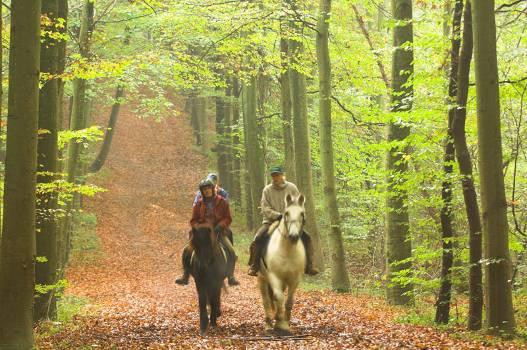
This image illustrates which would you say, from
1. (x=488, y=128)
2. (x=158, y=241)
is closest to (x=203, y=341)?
(x=488, y=128)

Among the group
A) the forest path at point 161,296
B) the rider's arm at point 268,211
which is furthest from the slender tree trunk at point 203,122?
the rider's arm at point 268,211

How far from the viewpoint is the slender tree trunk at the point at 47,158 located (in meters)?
10.8

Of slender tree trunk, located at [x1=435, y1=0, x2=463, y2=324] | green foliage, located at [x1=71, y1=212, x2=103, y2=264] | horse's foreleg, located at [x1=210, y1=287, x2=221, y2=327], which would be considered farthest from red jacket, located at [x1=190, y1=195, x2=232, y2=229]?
green foliage, located at [x1=71, y1=212, x2=103, y2=264]

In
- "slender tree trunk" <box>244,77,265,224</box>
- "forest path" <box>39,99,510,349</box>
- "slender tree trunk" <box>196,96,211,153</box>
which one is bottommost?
"forest path" <box>39,99,510,349</box>

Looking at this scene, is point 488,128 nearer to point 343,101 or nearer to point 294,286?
point 294,286

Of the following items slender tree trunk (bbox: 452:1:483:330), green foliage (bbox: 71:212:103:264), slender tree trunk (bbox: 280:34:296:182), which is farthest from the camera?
green foliage (bbox: 71:212:103:264)

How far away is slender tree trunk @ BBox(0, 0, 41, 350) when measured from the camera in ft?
23.9

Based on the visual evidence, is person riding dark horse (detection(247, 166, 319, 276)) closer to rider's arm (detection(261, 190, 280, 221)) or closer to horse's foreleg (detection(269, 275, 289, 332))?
rider's arm (detection(261, 190, 280, 221))

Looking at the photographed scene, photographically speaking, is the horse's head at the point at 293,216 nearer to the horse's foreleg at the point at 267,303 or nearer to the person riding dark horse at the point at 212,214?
the horse's foreleg at the point at 267,303

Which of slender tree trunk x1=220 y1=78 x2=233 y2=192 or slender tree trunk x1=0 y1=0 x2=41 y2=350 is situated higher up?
slender tree trunk x1=220 y1=78 x2=233 y2=192

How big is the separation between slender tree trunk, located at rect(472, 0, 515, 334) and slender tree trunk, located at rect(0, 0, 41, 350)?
21.0ft

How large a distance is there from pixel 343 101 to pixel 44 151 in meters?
17.8

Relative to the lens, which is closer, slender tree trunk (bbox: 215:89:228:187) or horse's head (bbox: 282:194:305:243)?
horse's head (bbox: 282:194:305:243)

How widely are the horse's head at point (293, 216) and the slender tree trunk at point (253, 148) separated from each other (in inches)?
595
